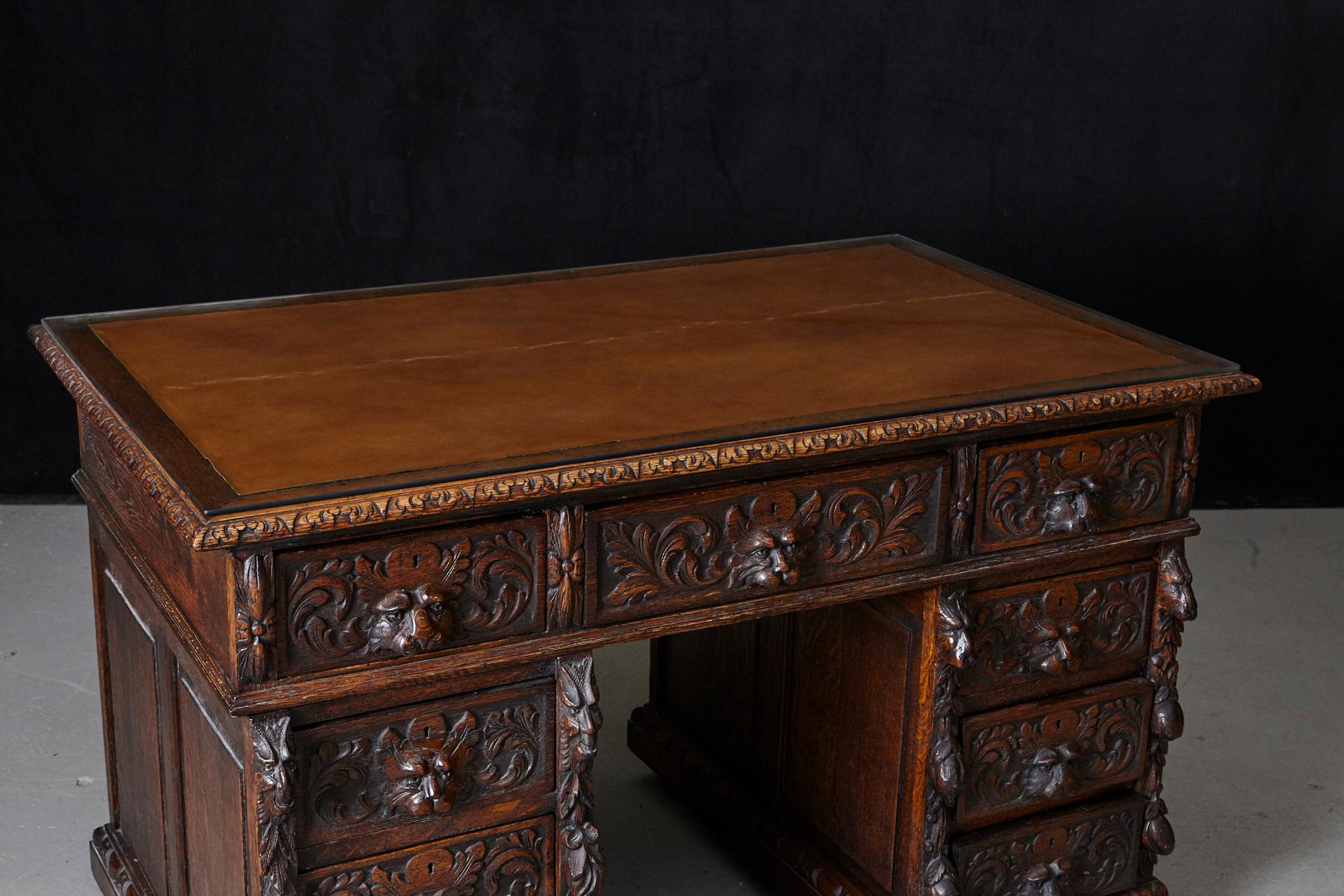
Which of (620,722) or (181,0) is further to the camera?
(181,0)

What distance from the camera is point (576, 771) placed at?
2.31m

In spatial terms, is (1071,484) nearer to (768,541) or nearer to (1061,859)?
(768,541)

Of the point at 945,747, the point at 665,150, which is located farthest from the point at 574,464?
the point at 665,150

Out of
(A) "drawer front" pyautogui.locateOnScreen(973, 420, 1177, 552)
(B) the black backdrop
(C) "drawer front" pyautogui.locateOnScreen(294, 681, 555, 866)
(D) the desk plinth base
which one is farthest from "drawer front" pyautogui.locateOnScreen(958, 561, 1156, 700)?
(B) the black backdrop

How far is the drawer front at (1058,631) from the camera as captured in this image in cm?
262

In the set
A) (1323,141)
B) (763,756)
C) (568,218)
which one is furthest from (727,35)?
(763,756)

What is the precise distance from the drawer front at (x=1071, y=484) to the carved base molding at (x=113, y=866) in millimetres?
1507

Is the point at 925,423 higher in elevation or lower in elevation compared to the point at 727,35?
lower

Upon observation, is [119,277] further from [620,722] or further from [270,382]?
[270,382]

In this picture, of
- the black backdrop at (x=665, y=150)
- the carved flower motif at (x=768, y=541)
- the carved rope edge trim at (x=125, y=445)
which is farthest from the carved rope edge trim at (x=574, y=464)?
the black backdrop at (x=665, y=150)

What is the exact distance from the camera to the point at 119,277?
14.5 ft

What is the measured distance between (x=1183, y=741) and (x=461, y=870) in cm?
187

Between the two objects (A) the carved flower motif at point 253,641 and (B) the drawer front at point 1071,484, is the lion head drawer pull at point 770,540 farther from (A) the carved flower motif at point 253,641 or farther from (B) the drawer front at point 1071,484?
(A) the carved flower motif at point 253,641

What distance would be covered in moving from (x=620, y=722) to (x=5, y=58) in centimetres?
229
